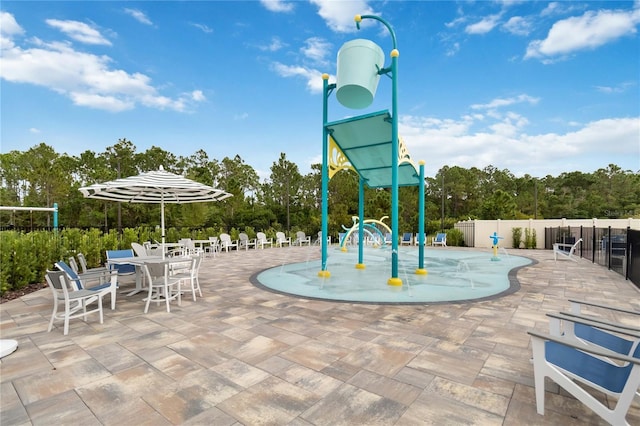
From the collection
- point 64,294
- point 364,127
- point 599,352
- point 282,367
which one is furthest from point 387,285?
point 64,294

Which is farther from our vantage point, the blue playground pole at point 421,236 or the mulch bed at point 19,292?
the blue playground pole at point 421,236

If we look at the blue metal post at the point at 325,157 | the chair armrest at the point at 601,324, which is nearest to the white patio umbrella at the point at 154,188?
the blue metal post at the point at 325,157

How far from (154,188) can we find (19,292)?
334 cm

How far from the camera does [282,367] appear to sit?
2877 mm

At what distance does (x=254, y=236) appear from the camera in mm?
18719

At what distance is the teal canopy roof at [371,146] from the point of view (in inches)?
276

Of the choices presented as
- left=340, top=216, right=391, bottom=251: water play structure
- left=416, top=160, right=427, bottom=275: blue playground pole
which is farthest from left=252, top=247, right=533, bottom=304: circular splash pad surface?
left=340, top=216, right=391, bottom=251: water play structure

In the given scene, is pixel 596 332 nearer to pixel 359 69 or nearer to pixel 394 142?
pixel 394 142

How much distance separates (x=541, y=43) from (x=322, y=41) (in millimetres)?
8740

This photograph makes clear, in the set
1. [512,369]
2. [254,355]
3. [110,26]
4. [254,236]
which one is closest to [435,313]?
[512,369]

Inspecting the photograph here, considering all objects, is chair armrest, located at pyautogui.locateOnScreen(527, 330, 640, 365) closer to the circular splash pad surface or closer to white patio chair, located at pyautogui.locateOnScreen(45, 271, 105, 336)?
the circular splash pad surface

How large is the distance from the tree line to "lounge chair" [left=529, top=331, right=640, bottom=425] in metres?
16.4

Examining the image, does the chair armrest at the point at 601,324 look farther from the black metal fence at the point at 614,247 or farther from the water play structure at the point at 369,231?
the water play structure at the point at 369,231

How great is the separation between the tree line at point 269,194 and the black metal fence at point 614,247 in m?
8.48
